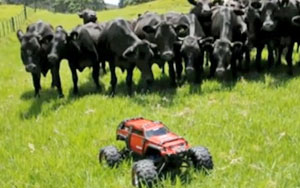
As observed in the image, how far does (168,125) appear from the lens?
909cm

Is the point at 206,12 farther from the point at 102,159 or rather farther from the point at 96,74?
the point at 102,159

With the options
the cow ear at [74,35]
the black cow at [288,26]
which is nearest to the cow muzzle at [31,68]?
the cow ear at [74,35]

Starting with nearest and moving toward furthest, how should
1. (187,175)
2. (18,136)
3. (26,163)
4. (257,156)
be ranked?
(187,175) → (257,156) → (26,163) → (18,136)

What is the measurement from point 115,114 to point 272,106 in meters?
3.29

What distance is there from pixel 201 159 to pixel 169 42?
563cm

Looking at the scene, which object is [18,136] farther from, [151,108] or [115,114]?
[151,108]

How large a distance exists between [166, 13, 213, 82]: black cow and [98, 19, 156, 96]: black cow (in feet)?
3.05

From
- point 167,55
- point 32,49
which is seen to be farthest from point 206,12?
point 32,49

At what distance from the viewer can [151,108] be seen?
10.4 metres

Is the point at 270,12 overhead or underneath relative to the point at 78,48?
overhead

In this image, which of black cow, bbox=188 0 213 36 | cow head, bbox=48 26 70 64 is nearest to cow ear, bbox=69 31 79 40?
cow head, bbox=48 26 70 64

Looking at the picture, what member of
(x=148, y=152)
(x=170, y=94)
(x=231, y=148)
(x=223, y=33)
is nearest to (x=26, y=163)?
(x=148, y=152)

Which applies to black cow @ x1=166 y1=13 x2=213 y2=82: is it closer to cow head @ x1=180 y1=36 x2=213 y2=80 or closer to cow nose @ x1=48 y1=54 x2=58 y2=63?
cow head @ x1=180 y1=36 x2=213 y2=80

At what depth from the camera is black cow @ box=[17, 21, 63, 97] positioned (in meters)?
12.0
